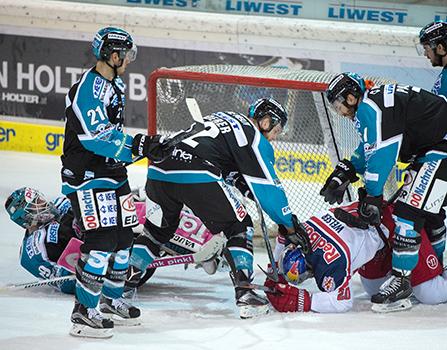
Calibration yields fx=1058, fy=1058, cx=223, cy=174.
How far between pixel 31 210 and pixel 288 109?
1603mm

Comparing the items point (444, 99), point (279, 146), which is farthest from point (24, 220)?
point (444, 99)

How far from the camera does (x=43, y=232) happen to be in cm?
520

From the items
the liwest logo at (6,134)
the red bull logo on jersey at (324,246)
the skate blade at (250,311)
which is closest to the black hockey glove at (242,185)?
the red bull logo on jersey at (324,246)

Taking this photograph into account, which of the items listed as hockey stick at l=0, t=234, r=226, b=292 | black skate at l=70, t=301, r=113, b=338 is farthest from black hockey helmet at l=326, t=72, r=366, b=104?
black skate at l=70, t=301, r=113, b=338

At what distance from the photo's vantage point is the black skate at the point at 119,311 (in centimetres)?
460

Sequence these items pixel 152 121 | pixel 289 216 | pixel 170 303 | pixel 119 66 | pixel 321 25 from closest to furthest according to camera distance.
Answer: pixel 119 66, pixel 289 216, pixel 170 303, pixel 152 121, pixel 321 25

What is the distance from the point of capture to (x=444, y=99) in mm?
5012

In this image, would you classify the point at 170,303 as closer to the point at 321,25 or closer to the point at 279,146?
the point at 279,146

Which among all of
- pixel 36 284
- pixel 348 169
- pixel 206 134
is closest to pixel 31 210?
pixel 36 284

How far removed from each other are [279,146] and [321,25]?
162cm

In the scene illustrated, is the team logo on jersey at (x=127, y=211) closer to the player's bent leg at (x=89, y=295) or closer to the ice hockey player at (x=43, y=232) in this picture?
the player's bent leg at (x=89, y=295)

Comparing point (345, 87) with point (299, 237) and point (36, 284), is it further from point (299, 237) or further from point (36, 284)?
point (36, 284)

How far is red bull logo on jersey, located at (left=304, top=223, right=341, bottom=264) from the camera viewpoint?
476 cm

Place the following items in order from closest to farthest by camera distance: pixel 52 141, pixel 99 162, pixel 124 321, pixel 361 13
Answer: pixel 99 162
pixel 124 321
pixel 361 13
pixel 52 141
